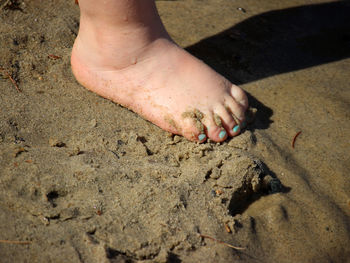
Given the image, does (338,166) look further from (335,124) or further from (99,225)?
(99,225)

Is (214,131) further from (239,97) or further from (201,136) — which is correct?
(239,97)

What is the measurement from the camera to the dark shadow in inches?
80.7

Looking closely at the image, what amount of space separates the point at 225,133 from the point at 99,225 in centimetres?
70

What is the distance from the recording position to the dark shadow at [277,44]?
80.7 inches

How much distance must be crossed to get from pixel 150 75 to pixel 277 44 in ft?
3.41

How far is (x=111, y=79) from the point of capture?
1658 mm

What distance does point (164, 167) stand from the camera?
1.36 metres

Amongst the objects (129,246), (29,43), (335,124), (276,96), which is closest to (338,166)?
(335,124)

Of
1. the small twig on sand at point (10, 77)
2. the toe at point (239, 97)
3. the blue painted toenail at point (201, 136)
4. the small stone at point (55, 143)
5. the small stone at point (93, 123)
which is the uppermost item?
the small twig on sand at point (10, 77)

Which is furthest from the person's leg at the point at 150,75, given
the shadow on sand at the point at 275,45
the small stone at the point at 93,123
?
the shadow on sand at the point at 275,45

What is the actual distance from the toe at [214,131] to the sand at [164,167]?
0.10 feet

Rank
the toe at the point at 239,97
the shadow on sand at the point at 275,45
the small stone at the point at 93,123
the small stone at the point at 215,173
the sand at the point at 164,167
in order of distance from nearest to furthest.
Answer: the sand at the point at 164,167 < the small stone at the point at 215,173 < the small stone at the point at 93,123 < the toe at the point at 239,97 < the shadow on sand at the point at 275,45

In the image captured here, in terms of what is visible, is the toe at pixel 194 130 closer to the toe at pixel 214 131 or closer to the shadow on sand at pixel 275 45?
the toe at pixel 214 131

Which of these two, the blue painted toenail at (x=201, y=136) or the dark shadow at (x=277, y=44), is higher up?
the blue painted toenail at (x=201, y=136)
